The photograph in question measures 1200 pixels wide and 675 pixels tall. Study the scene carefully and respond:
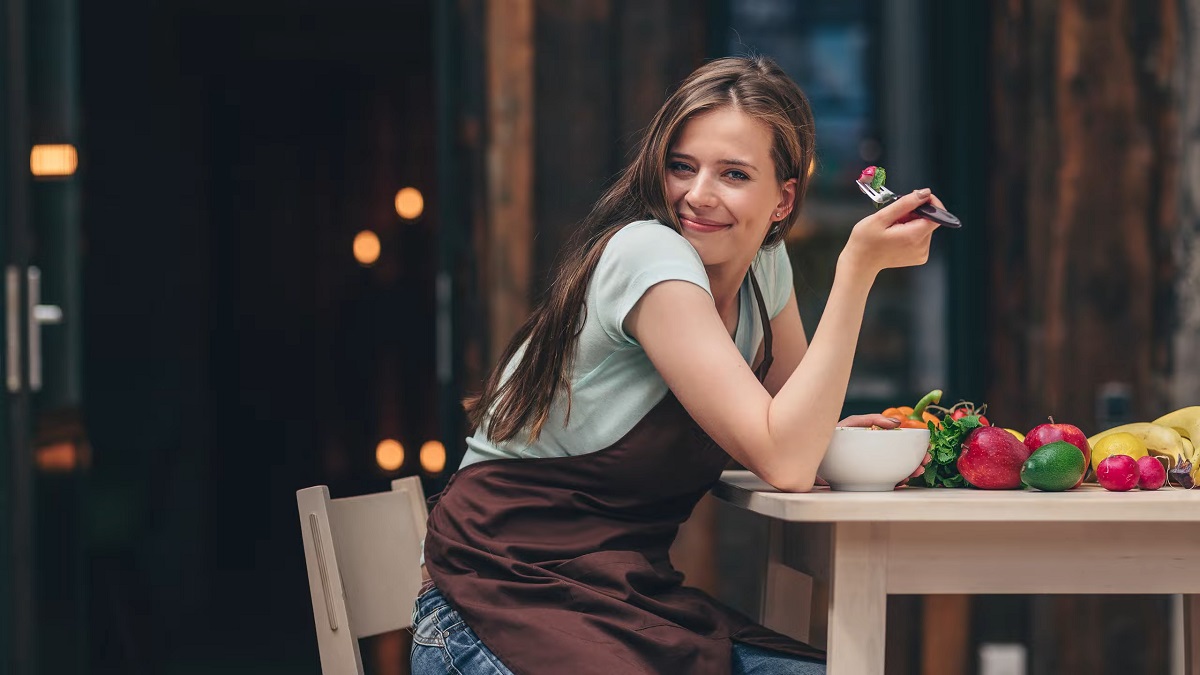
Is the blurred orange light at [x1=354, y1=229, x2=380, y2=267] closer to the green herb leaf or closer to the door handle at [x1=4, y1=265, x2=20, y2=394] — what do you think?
the door handle at [x1=4, y1=265, x2=20, y2=394]

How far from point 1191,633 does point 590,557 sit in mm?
948

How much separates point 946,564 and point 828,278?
7.21ft

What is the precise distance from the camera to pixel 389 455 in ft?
20.1

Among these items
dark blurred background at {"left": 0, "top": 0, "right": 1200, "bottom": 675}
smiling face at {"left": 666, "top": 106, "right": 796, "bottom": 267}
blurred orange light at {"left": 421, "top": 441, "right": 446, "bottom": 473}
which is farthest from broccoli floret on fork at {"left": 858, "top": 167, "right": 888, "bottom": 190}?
blurred orange light at {"left": 421, "top": 441, "right": 446, "bottom": 473}

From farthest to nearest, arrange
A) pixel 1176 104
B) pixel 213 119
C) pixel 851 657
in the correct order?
1. pixel 213 119
2. pixel 1176 104
3. pixel 851 657

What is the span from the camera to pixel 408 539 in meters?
1.92

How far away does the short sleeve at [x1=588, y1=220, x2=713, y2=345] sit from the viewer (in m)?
1.66

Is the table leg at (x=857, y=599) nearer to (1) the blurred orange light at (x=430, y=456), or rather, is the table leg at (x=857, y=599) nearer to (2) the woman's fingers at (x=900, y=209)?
(2) the woman's fingers at (x=900, y=209)

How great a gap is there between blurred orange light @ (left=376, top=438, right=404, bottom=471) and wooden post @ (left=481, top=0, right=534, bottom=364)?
274cm

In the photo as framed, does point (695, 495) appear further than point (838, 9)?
No

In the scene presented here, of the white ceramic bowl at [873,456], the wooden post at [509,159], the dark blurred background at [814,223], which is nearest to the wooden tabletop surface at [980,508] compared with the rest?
the white ceramic bowl at [873,456]

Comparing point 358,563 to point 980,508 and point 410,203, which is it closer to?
point 980,508

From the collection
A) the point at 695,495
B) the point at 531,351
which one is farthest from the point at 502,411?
the point at 695,495

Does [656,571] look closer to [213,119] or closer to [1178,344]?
[1178,344]
